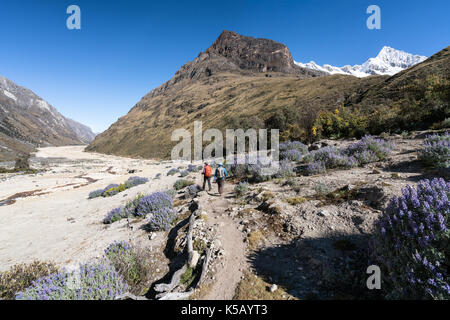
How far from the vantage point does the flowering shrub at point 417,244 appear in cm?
208

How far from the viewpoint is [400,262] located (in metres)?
2.41

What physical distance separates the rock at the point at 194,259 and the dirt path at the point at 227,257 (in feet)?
1.90

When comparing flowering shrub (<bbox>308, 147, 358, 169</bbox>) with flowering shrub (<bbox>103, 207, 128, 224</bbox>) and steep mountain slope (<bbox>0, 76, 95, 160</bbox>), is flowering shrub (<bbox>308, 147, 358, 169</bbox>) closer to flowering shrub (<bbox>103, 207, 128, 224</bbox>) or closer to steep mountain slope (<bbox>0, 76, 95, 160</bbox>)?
flowering shrub (<bbox>103, 207, 128, 224</bbox>)

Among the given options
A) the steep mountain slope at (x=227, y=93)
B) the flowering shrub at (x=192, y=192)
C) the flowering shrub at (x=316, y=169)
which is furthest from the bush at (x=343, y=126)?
the steep mountain slope at (x=227, y=93)

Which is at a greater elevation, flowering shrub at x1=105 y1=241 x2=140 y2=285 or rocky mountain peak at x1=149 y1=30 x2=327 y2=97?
rocky mountain peak at x1=149 y1=30 x2=327 y2=97

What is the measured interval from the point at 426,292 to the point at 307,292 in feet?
4.61

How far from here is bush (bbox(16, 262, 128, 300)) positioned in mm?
2629

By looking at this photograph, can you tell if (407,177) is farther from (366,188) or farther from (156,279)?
(156,279)

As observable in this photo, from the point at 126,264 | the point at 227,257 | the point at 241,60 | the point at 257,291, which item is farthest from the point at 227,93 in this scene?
the point at 257,291

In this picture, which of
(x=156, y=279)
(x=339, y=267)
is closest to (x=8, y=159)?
(x=156, y=279)

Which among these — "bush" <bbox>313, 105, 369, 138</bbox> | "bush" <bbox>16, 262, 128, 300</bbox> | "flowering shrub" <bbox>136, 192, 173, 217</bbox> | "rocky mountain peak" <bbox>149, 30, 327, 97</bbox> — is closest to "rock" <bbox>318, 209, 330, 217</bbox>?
"bush" <bbox>16, 262, 128, 300</bbox>

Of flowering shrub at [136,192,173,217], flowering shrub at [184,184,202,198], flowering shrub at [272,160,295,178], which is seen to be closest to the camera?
flowering shrub at [136,192,173,217]

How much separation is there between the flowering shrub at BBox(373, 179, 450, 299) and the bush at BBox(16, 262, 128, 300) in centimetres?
397

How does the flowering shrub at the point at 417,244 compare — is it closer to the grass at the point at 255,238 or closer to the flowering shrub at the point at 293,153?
the grass at the point at 255,238
